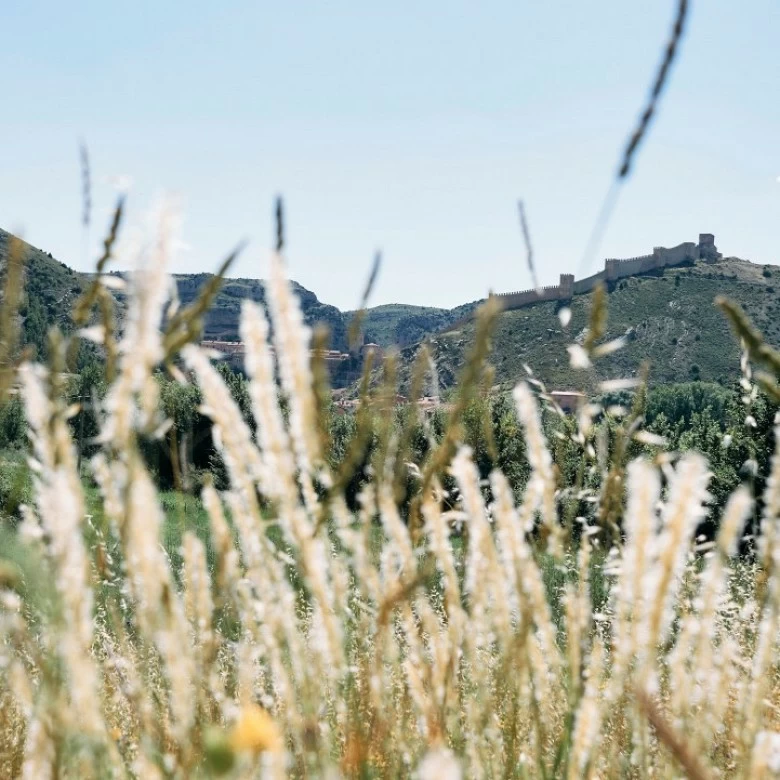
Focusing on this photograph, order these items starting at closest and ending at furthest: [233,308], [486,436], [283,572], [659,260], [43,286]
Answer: [283,572] → [486,436] → [43,286] → [659,260] → [233,308]

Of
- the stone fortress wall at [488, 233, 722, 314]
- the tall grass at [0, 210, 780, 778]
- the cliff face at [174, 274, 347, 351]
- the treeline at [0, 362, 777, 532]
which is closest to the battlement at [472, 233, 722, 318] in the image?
the stone fortress wall at [488, 233, 722, 314]

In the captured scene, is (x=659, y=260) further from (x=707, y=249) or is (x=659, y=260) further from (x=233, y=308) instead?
(x=233, y=308)

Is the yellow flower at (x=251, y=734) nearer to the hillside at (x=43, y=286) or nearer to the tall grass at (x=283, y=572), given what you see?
the tall grass at (x=283, y=572)

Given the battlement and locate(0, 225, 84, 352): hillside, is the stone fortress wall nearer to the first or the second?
the battlement

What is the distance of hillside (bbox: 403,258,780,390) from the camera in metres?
89.4

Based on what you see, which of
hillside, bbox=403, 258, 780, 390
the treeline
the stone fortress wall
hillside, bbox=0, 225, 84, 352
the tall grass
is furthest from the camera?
the stone fortress wall

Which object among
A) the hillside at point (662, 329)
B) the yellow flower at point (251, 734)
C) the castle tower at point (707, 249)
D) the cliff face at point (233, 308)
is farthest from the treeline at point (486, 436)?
the cliff face at point (233, 308)

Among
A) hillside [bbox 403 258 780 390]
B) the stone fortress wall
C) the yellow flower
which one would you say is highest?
the stone fortress wall

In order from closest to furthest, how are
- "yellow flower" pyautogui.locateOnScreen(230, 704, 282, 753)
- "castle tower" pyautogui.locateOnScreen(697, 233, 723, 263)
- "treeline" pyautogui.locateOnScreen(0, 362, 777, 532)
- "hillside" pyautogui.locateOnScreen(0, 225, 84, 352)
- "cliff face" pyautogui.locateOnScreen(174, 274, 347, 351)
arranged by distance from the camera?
"yellow flower" pyautogui.locateOnScreen(230, 704, 282, 753), "treeline" pyautogui.locateOnScreen(0, 362, 777, 532), "hillside" pyautogui.locateOnScreen(0, 225, 84, 352), "castle tower" pyautogui.locateOnScreen(697, 233, 723, 263), "cliff face" pyautogui.locateOnScreen(174, 274, 347, 351)

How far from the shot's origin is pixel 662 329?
309 ft

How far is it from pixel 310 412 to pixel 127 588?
42 centimetres

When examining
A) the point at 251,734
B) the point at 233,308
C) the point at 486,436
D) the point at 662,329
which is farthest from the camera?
the point at 233,308

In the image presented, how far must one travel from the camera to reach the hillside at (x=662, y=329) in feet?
293

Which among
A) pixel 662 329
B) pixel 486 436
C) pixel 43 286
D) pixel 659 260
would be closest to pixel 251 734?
pixel 486 436
